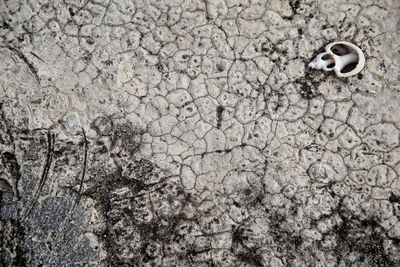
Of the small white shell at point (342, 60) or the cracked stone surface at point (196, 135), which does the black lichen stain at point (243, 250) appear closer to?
the cracked stone surface at point (196, 135)

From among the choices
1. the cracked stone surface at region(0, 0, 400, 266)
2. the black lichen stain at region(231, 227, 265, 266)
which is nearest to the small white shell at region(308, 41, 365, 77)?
the cracked stone surface at region(0, 0, 400, 266)

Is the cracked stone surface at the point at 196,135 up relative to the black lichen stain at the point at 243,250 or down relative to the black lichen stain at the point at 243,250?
up

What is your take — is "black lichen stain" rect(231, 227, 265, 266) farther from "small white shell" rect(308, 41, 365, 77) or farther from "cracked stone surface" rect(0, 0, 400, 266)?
"small white shell" rect(308, 41, 365, 77)

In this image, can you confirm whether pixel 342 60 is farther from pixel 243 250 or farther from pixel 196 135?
pixel 243 250

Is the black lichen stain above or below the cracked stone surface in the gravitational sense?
below

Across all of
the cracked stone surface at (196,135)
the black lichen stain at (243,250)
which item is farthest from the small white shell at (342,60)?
the black lichen stain at (243,250)

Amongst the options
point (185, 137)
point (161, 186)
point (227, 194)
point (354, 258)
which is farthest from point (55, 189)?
point (354, 258)
